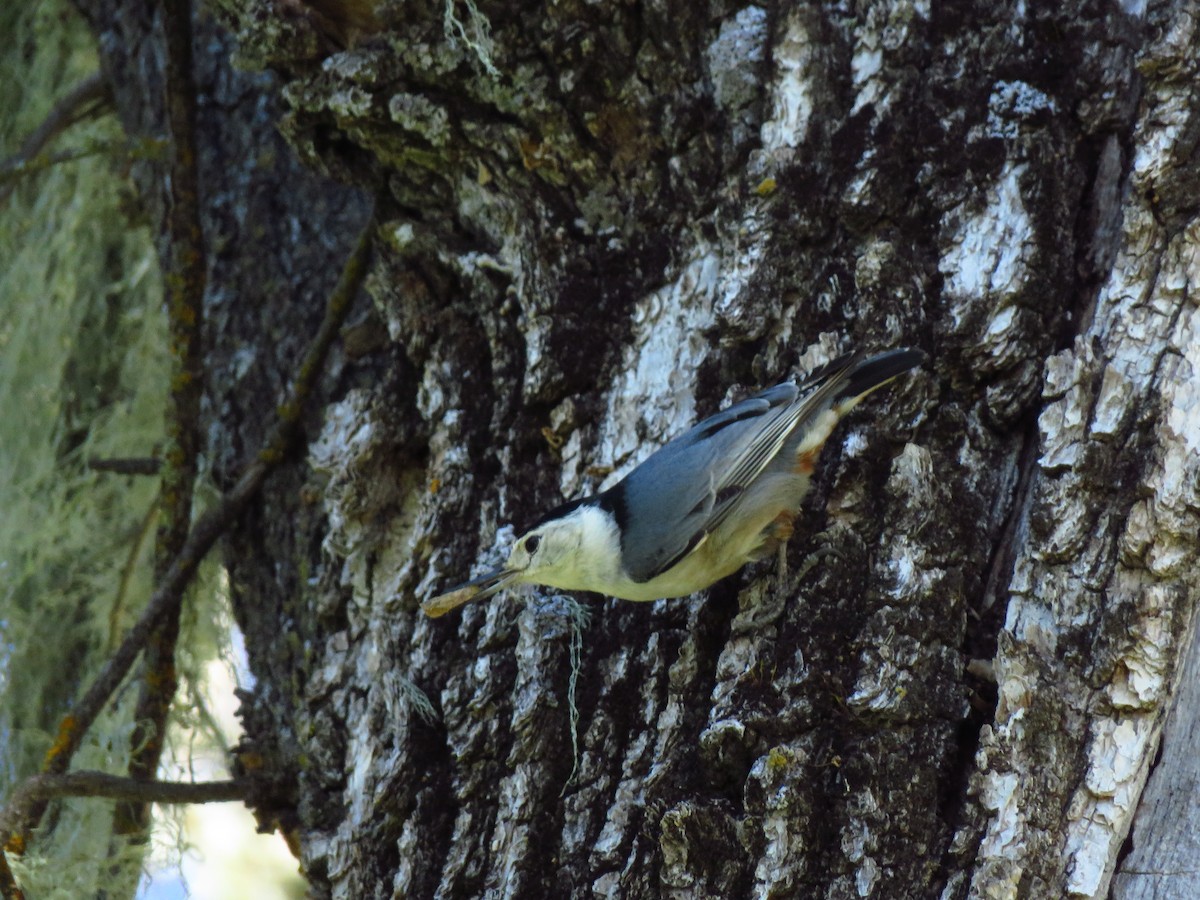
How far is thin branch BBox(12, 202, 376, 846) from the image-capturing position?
251cm

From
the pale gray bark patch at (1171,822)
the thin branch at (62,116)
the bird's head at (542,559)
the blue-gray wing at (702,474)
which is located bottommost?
the pale gray bark patch at (1171,822)

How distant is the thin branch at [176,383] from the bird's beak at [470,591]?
819mm

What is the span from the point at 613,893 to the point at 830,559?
595 mm

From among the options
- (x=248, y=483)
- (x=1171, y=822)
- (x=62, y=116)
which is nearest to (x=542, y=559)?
(x=248, y=483)

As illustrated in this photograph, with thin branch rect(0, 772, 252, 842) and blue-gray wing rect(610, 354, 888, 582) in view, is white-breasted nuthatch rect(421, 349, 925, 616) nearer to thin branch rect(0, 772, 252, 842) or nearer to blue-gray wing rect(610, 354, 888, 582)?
blue-gray wing rect(610, 354, 888, 582)

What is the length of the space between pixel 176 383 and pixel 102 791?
0.89 metres

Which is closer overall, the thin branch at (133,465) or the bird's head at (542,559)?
the bird's head at (542,559)

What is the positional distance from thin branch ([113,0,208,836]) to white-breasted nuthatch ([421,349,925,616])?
0.85 metres

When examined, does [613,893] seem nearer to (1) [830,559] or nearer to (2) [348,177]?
(1) [830,559]

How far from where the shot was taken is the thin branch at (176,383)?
8.43 feet

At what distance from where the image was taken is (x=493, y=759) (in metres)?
2.00

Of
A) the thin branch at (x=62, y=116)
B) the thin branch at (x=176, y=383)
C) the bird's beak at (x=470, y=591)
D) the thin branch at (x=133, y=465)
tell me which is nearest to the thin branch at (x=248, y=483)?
the thin branch at (x=176, y=383)

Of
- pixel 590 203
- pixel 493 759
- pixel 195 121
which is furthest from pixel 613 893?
pixel 195 121

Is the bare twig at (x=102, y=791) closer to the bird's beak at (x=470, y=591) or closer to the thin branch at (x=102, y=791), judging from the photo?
the thin branch at (x=102, y=791)
